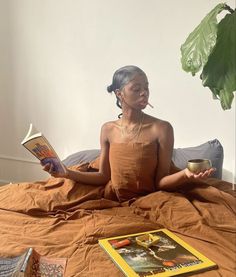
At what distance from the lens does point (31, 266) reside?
0.88 m

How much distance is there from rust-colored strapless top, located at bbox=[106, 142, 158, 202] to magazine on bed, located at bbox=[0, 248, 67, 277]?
0.46 meters

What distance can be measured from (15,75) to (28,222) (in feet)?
3.14

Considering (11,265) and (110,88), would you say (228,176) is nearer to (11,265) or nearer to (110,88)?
(110,88)

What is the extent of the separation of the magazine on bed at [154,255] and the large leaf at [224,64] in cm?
46

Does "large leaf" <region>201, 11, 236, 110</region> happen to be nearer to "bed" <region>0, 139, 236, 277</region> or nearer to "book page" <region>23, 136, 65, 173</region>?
"bed" <region>0, 139, 236, 277</region>

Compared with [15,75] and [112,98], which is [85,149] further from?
[15,75]

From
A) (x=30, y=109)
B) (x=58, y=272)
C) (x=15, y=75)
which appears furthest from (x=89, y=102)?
(x=58, y=272)

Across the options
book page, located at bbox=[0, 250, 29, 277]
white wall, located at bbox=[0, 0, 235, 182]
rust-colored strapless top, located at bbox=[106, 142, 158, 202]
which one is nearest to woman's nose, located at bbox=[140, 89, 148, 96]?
white wall, located at bbox=[0, 0, 235, 182]

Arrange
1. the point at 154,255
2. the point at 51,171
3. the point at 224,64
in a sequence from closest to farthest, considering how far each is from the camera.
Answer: the point at 224,64
the point at 154,255
the point at 51,171

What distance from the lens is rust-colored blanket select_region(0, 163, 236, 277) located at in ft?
3.25

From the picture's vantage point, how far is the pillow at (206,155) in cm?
144

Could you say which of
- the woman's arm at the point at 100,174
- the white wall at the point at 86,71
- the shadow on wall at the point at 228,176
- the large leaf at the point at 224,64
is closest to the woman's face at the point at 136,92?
the white wall at the point at 86,71

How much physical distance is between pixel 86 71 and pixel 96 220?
826mm

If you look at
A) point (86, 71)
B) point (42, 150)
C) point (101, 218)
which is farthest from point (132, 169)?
point (86, 71)
